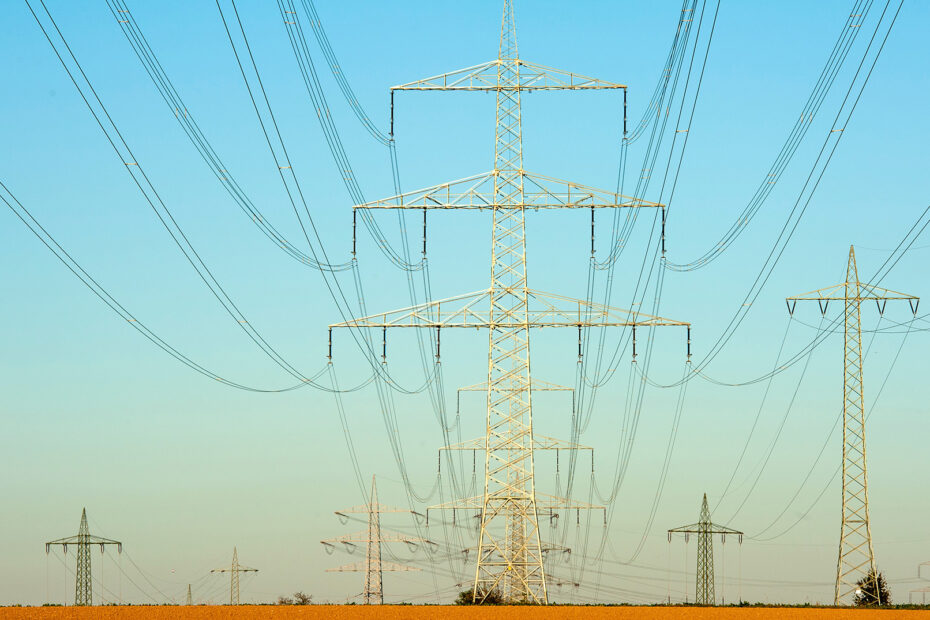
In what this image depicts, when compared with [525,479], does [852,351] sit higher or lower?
higher

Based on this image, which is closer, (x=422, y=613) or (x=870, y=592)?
(x=422, y=613)

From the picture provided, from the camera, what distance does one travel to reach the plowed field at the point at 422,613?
5278 centimetres

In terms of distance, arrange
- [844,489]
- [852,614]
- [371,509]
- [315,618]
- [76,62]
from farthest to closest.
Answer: [371,509] → [844,489] → [852,614] → [315,618] → [76,62]

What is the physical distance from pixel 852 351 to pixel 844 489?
302 inches

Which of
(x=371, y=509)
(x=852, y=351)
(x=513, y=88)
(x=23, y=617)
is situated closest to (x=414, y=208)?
(x=513, y=88)

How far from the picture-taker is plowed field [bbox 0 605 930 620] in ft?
173

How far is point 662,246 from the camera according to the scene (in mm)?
56688

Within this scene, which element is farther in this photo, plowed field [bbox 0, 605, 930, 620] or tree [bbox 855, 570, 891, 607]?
tree [bbox 855, 570, 891, 607]

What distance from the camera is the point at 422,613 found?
56.4 m

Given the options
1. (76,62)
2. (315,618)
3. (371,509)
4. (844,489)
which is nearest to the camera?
(76,62)

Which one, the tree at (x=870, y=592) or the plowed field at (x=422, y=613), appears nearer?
the plowed field at (x=422, y=613)

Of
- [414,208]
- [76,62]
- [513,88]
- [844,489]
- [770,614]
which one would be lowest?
[770,614]

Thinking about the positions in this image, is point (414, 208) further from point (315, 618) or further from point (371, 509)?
point (371, 509)

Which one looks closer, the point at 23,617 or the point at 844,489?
the point at 23,617
